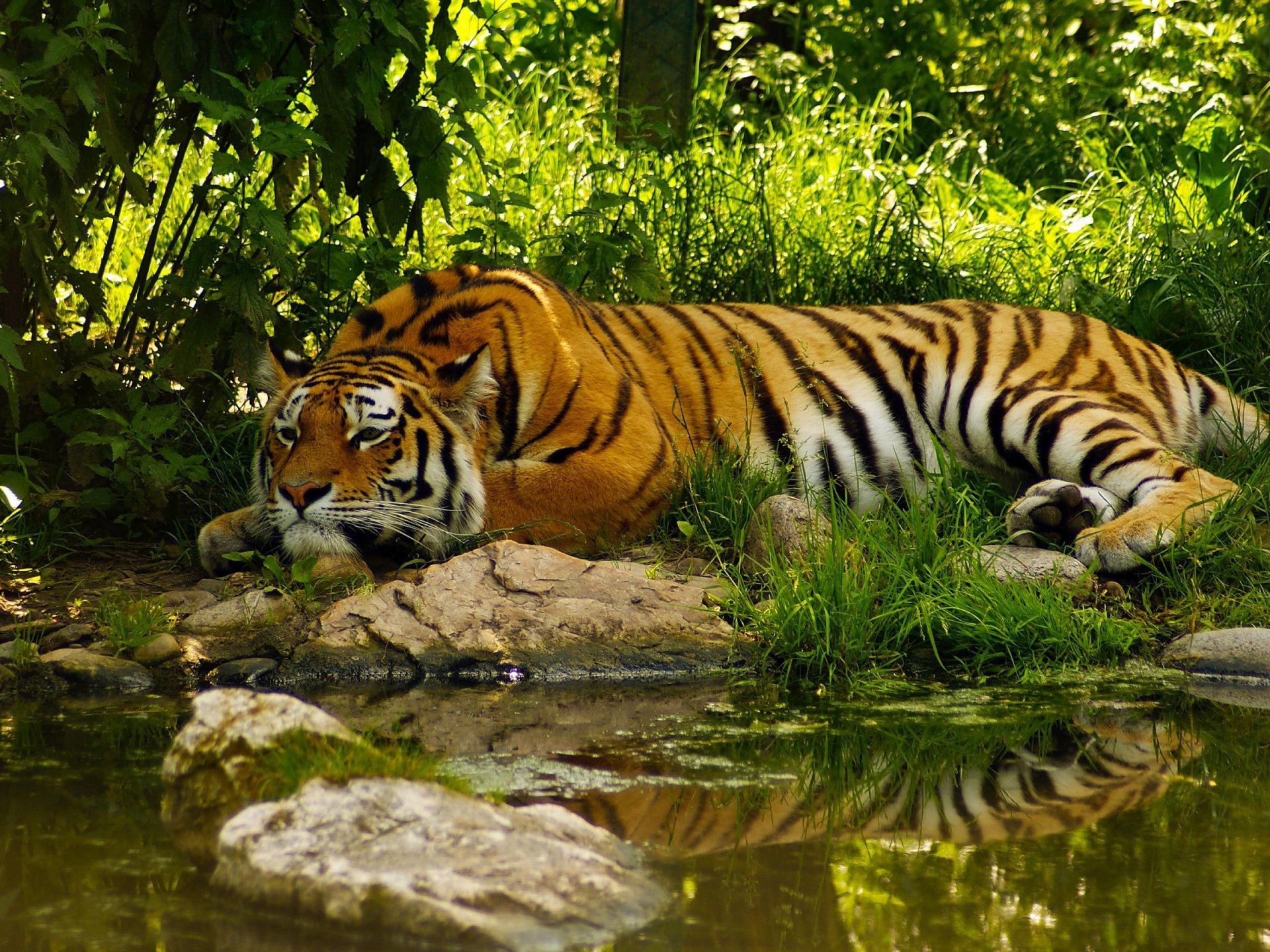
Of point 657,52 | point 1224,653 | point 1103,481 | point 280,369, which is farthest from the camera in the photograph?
point 657,52

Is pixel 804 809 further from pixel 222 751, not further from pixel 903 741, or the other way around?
pixel 222 751

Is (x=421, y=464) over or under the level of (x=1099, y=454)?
under


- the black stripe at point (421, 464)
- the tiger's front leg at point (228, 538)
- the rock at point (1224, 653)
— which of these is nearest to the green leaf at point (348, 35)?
the black stripe at point (421, 464)

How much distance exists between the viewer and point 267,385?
4664 millimetres

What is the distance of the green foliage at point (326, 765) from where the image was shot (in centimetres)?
268

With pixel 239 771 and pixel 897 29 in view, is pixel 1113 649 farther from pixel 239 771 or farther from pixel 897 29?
pixel 897 29

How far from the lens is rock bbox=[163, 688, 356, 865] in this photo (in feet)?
9.00

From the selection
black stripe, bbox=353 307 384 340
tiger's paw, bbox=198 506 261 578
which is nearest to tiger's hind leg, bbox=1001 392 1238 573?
black stripe, bbox=353 307 384 340

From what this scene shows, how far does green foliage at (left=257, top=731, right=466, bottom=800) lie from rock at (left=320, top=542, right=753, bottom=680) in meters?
1.05

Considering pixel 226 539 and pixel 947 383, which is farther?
pixel 947 383

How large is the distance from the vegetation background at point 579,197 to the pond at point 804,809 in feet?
1.84

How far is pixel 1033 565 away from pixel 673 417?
4.46 feet

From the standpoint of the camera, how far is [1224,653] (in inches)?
161

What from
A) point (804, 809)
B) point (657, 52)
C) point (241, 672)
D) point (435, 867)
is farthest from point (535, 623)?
point (657, 52)
